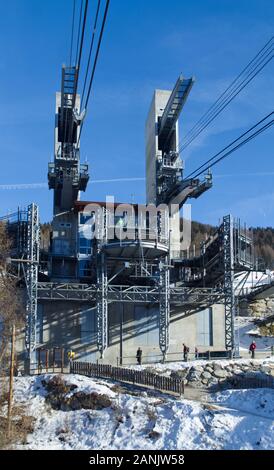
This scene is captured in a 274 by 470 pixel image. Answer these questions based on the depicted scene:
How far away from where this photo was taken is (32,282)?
44.6 m

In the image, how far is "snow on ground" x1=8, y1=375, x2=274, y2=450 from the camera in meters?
25.9

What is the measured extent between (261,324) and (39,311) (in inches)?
1207

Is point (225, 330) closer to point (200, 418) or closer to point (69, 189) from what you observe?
point (69, 189)

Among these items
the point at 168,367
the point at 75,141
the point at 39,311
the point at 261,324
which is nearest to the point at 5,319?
the point at 39,311

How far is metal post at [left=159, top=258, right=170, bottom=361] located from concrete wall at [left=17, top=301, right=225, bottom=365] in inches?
80.5

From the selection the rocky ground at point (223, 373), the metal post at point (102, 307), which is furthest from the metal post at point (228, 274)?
the metal post at point (102, 307)

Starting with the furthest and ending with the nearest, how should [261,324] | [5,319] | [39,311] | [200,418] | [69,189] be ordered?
[261,324] < [69,189] < [39,311] < [5,319] < [200,418]

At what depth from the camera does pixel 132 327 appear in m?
49.7

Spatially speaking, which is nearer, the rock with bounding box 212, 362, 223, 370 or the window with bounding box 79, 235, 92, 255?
the rock with bounding box 212, 362, 223, 370

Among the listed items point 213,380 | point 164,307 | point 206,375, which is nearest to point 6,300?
point 164,307

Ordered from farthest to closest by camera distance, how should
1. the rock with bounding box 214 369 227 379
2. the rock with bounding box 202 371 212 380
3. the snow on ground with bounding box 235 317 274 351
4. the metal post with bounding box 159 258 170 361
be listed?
the snow on ground with bounding box 235 317 274 351, the metal post with bounding box 159 258 170 361, the rock with bounding box 214 369 227 379, the rock with bounding box 202 371 212 380

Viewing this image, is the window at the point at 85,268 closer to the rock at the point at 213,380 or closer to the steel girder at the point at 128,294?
the steel girder at the point at 128,294

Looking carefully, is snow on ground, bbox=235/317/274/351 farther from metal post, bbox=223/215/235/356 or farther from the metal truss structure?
the metal truss structure

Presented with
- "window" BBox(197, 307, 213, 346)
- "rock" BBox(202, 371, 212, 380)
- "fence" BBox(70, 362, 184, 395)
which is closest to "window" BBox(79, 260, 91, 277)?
"window" BBox(197, 307, 213, 346)
